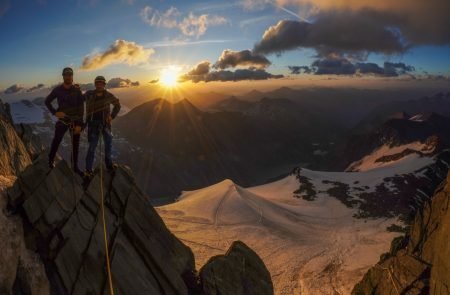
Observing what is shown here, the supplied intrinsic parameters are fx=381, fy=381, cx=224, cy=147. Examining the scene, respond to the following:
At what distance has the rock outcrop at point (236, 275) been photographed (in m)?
23.4

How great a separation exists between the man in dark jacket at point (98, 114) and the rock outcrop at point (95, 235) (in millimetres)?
1549

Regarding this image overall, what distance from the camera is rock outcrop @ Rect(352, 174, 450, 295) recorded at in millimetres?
26219

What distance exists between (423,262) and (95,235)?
28.7 meters

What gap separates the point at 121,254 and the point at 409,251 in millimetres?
32320

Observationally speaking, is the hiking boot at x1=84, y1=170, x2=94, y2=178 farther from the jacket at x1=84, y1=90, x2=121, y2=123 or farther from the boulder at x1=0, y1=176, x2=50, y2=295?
the boulder at x1=0, y1=176, x2=50, y2=295

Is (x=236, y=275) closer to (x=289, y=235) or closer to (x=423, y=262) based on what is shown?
(x=423, y=262)

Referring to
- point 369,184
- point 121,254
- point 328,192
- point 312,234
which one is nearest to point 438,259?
point 121,254

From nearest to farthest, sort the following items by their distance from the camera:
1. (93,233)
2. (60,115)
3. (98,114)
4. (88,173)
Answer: (60,115) → (93,233) → (98,114) → (88,173)

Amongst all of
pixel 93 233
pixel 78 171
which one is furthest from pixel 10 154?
pixel 93 233

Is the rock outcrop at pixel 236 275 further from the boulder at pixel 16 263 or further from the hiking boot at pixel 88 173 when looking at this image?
the boulder at pixel 16 263

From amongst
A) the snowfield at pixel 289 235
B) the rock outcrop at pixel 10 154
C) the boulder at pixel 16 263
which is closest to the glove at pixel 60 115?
the boulder at pixel 16 263

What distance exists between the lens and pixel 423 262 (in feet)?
110

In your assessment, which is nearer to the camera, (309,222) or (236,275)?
(236,275)

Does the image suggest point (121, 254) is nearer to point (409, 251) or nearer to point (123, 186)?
point (123, 186)
